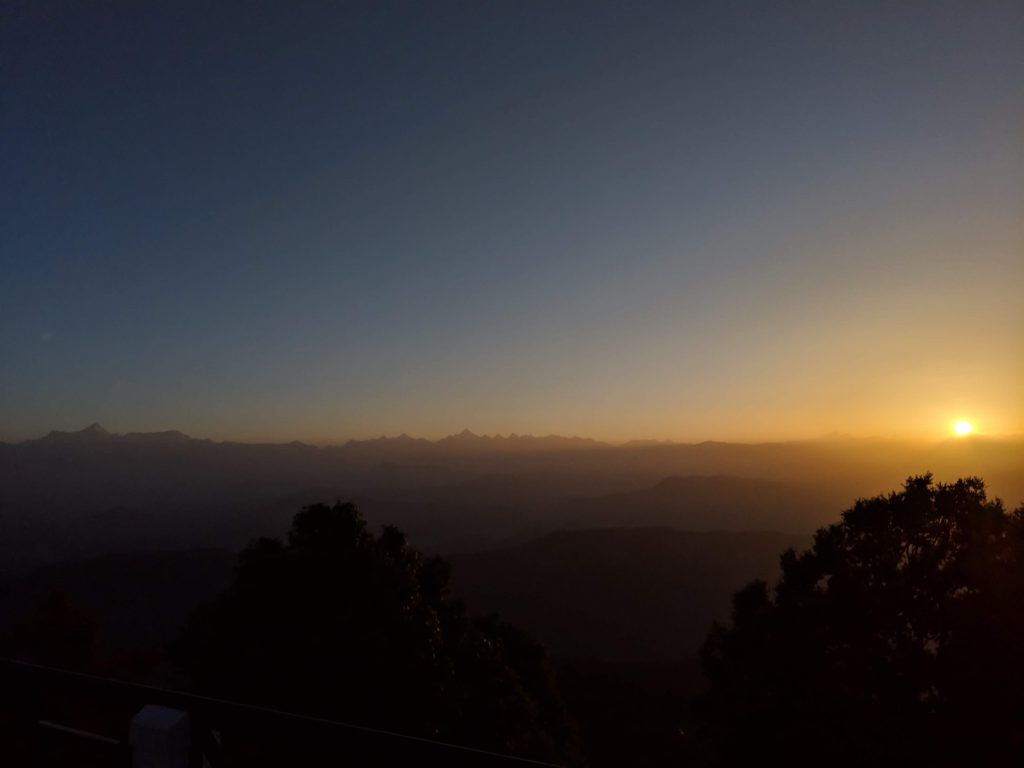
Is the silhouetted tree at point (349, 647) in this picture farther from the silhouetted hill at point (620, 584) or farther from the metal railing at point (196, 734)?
the silhouetted hill at point (620, 584)

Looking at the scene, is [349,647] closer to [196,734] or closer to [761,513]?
[196,734]

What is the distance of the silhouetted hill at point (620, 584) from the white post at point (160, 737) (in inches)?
3345

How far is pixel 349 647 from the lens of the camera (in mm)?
11180

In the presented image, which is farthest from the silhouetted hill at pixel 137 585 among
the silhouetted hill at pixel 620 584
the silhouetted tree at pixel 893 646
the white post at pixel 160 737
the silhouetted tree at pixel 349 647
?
the white post at pixel 160 737

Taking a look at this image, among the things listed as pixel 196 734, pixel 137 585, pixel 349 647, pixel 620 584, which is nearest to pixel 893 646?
pixel 349 647

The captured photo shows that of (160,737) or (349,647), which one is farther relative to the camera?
(349,647)

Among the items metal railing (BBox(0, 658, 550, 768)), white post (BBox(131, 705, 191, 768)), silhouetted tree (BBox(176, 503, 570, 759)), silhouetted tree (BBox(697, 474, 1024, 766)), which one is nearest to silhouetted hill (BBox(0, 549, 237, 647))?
silhouetted tree (BBox(176, 503, 570, 759))

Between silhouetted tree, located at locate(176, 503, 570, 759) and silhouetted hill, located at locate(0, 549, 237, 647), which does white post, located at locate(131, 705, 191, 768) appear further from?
silhouetted hill, located at locate(0, 549, 237, 647)

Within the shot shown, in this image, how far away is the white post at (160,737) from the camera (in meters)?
3.06

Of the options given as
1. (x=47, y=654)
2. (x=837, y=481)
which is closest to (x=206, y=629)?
(x=47, y=654)

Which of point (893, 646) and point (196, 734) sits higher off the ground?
point (196, 734)

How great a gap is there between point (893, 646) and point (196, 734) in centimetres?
1236

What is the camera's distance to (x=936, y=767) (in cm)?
945

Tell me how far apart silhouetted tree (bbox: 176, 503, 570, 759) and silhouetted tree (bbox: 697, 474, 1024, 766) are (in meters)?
5.17
